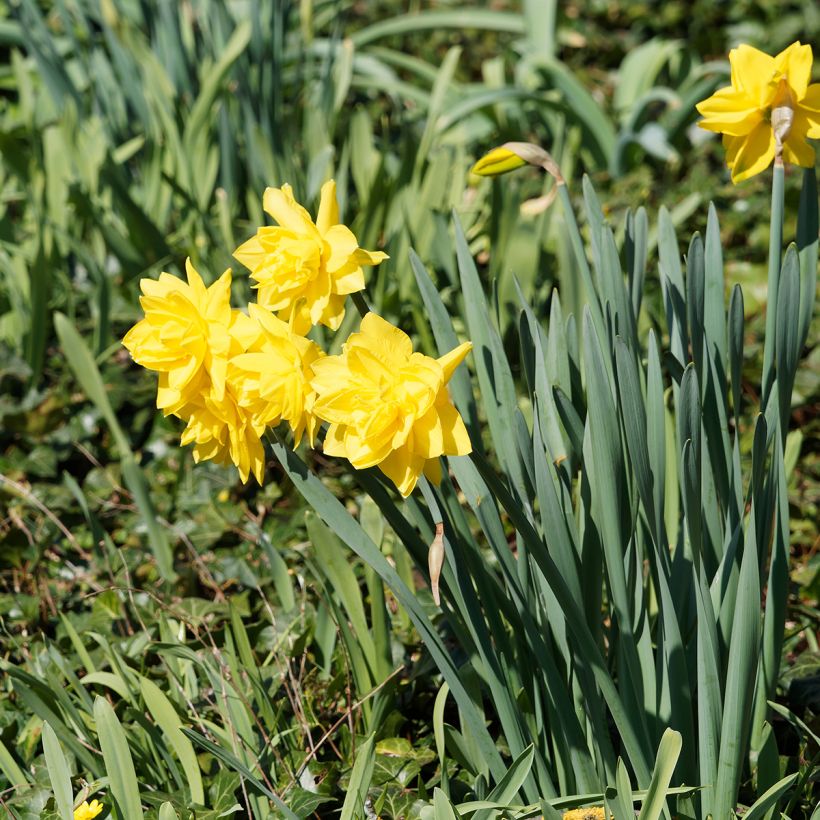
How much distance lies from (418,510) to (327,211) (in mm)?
360

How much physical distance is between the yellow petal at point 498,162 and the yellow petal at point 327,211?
254 millimetres

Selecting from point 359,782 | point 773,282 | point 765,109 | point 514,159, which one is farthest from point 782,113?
point 359,782

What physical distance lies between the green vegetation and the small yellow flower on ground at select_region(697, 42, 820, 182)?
98 mm

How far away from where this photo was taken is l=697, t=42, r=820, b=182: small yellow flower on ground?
43.9 inches

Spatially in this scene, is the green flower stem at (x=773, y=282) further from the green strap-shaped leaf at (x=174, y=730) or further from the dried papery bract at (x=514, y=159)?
the green strap-shaped leaf at (x=174, y=730)

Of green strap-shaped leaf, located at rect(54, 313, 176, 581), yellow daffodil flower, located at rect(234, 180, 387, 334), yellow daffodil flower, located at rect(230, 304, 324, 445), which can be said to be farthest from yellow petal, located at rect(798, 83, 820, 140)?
green strap-shaped leaf, located at rect(54, 313, 176, 581)

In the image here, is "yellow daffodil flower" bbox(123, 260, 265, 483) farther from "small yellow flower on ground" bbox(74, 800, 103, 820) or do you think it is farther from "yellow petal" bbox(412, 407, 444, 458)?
"small yellow flower on ground" bbox(74, 800, 103, 820)

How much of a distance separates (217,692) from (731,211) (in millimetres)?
2177

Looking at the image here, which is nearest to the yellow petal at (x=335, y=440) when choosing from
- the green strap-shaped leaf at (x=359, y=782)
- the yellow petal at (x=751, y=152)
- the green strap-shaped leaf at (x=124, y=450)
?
the green strap-shaped leaf at (x=359, y=782)

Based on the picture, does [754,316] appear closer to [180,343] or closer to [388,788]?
[388,788]

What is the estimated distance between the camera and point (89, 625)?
1.59m

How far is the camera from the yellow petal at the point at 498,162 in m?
1.17

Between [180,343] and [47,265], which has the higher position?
[180,343]

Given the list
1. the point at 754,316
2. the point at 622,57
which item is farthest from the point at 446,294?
the point at 622,57
